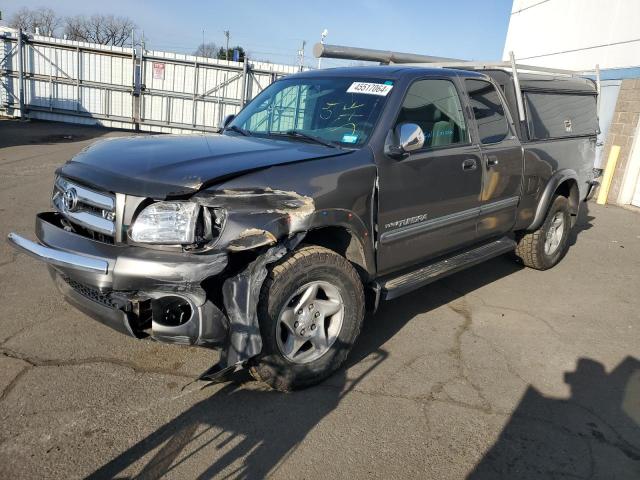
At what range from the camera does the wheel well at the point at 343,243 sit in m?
3.54

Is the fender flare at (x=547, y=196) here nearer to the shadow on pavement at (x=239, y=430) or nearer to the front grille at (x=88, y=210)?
the shadow on pavement at (x=239, y=430)

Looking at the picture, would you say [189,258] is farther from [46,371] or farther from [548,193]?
[548,193]

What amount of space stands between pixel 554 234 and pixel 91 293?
17.0 feet

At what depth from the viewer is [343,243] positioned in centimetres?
364

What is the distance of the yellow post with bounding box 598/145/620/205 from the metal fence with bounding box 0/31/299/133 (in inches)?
430

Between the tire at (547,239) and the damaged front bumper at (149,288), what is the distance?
13.8 ft

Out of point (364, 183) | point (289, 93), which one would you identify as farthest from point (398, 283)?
point (289, 93)

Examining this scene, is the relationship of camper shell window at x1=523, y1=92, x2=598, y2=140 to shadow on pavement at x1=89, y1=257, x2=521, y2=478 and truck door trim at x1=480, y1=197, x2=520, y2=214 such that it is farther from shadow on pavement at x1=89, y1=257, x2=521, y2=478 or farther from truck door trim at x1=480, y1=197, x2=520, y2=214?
shadow on pavement at x1=89, y1=257, x2=521, y2=478

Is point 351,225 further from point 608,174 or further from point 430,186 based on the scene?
point 608,174

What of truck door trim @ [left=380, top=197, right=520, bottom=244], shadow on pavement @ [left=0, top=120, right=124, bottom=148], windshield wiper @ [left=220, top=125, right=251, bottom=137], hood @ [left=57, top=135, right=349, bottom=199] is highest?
windshield wiper @ [left=220, top=125, right=251, bottom=137]

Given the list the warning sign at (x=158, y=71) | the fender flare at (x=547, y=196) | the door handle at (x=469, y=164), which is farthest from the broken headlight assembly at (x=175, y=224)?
the warning sign at (x=158, y=71)

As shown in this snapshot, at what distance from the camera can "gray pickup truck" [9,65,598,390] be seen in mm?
2881

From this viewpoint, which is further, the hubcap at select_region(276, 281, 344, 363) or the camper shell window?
the camper shell window

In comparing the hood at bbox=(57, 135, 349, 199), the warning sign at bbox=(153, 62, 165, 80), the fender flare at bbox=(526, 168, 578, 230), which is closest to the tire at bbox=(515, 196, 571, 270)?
the fender flare at bbox=(526, 168, 578, 230)
